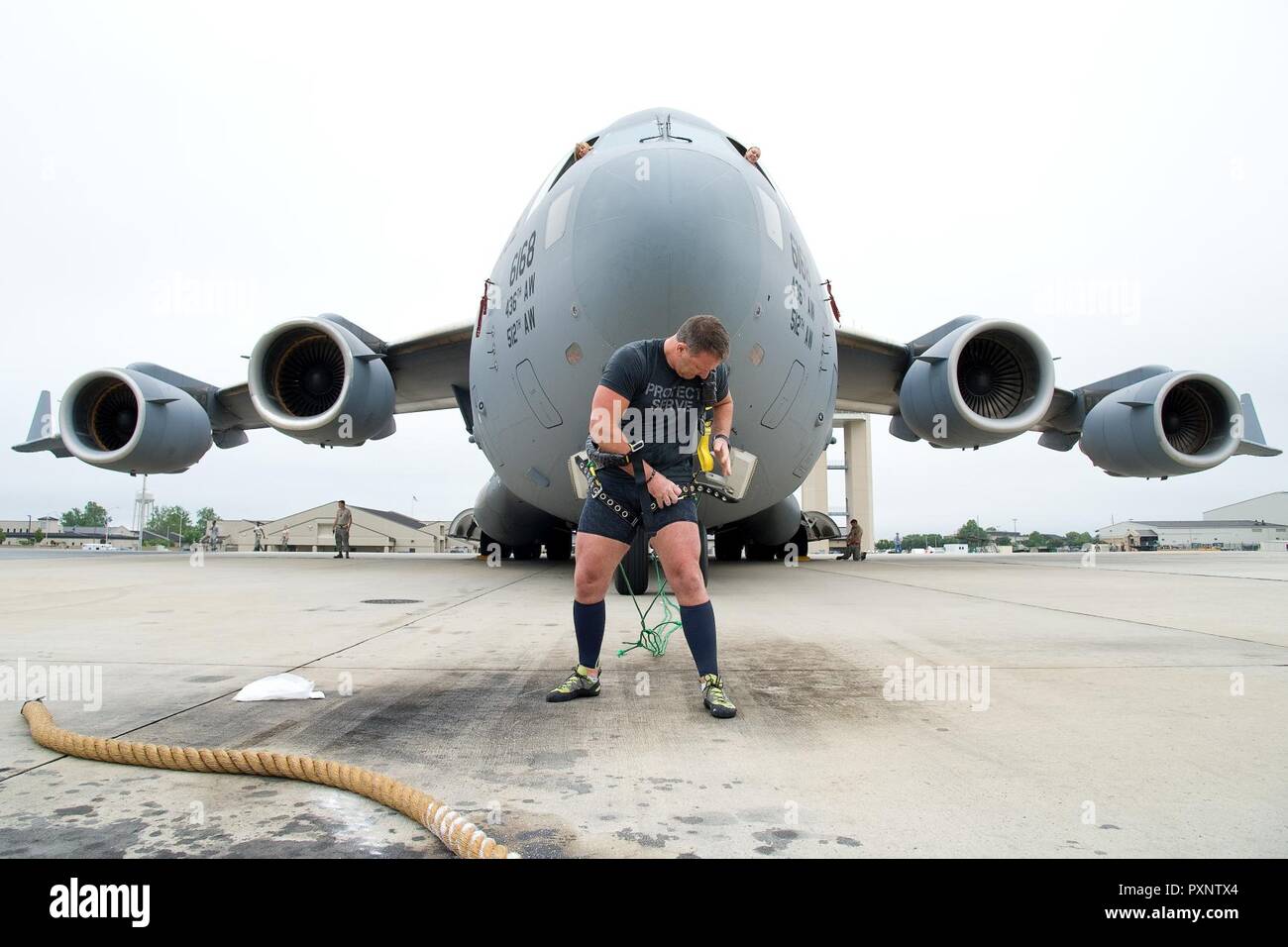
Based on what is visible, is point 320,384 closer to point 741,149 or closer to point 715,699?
point 741,149

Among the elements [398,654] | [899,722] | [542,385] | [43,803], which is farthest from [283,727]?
[542,385]

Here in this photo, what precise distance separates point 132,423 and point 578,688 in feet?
39.8

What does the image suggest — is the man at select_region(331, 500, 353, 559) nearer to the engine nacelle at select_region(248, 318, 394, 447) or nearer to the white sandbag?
the engine nacelle at select_region(248, 318, 394, 447)

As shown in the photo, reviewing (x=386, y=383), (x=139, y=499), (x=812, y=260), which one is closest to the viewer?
(x=812, y=260)

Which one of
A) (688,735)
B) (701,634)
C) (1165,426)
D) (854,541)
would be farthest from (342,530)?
(1165,426)

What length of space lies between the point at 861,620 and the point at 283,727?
3.59 metres

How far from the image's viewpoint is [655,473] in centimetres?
274

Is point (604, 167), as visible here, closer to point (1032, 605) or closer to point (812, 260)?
point (812, 260)

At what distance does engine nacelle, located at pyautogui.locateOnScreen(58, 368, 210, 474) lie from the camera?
35.6 feet

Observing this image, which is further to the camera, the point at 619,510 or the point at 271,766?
the point at 619,510

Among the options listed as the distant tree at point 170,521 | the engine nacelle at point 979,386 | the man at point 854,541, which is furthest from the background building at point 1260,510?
the distant tree at point 170,521

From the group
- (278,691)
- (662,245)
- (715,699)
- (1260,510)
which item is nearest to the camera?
(715,699)
